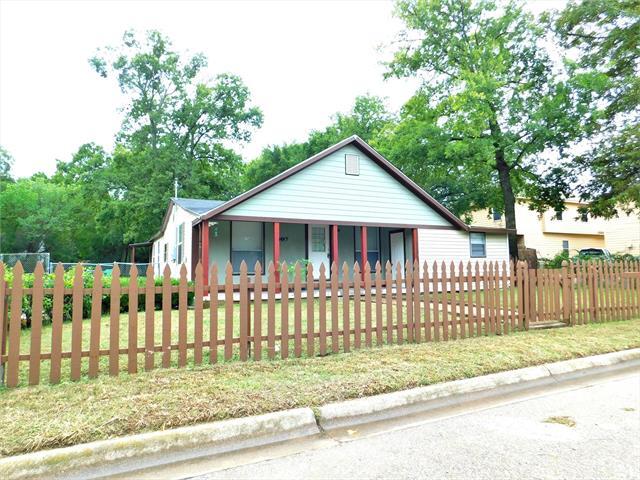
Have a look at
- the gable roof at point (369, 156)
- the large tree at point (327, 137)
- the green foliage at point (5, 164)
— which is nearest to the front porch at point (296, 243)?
the gable roof at point (369, 156)

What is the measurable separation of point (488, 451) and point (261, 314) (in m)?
3.28

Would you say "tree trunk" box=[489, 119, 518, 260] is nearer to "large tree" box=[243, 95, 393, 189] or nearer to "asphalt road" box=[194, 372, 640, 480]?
"large tree" box=[243, 95, 393, 189]

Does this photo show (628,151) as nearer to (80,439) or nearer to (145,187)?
(80,439)

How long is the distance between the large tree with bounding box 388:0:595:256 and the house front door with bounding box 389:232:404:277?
530cm

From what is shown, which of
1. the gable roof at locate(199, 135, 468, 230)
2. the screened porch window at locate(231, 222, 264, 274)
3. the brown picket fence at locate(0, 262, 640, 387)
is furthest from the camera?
the screened porch window at locate(231, 222, 264, 274)

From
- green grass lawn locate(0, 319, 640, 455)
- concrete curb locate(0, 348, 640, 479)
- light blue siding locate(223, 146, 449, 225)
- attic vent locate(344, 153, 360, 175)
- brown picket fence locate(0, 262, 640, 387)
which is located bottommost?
concrete curb locate(0, 348, 640, 479)

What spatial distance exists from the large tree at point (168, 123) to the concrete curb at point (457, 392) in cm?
2858

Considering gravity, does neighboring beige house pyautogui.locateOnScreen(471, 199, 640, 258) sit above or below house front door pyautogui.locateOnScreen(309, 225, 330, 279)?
above

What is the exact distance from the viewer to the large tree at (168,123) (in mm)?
30519

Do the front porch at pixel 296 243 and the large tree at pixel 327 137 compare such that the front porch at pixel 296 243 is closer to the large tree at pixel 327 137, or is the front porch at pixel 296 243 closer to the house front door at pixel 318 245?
the house front door at pixel 318 245

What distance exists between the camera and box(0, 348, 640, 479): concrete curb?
2557mm

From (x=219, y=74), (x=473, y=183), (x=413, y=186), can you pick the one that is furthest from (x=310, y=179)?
(x=219, y=74)

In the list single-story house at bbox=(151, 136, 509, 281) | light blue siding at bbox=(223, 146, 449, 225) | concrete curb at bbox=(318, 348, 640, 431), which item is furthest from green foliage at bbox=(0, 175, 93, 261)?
concrete curb at bbox=(318, 348, 640, 431)

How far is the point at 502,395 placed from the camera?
417cm
